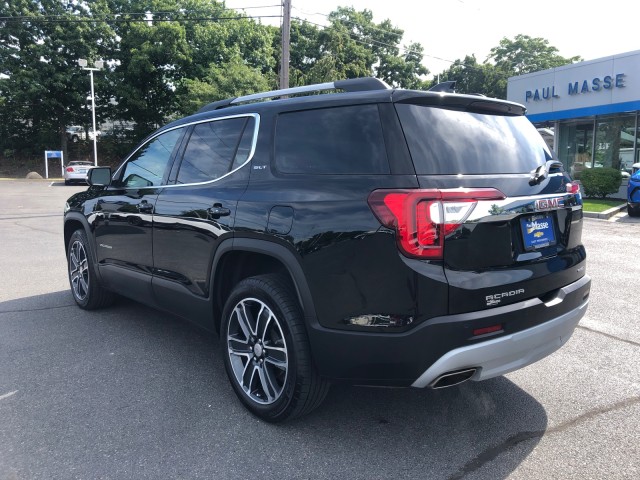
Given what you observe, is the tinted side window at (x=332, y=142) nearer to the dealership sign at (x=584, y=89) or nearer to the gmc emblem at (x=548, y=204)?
the gmc emblem at (x=548, y=204)

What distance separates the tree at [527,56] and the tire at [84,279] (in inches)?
2216

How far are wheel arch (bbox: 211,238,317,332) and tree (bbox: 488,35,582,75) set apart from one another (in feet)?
188

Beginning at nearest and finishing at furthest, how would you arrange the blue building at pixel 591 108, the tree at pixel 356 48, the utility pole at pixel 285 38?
the utility pole at pixel 285 38 → the blue building at pixel 591 108 → the tree at pixel 356 48

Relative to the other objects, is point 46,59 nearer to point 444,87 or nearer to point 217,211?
point 217,211

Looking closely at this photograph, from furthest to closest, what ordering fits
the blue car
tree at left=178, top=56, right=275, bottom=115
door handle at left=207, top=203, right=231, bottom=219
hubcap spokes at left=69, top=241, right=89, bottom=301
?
tree at left=178, top=56, right=275, bottom=115
the blue car
hubcap spokes at left=69, top=241, right=89, bottom=301
door handle at left=207, top=203, right=231, bottom=219

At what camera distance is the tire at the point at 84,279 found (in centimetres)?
518

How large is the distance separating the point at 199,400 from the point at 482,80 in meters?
55.9

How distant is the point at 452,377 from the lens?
Result: 259cm

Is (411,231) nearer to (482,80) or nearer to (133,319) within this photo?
(133,319)

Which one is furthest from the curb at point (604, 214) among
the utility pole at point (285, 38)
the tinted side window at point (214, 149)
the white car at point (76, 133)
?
the white car at point (76, 133)

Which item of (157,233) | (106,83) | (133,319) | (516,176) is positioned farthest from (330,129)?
(106,83)

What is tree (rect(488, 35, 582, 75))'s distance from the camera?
54.2 meters

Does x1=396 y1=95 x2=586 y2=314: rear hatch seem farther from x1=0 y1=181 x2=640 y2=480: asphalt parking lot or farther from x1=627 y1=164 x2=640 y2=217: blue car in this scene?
x1=627 y1=164 x2=640 y2=217: blue car

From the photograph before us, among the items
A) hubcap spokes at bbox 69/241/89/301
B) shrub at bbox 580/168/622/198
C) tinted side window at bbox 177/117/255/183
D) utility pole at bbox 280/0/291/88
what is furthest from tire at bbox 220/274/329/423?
shrub at bbox 580/168/622/198
